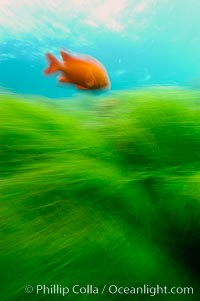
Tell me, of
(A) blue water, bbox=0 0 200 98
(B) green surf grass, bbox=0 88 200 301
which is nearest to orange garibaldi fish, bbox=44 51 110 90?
(A) blue water, bbox=0 0 200 98

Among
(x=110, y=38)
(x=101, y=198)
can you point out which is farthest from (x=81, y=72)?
(x=101, y=198)

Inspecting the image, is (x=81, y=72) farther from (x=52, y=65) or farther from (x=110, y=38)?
(x=110, y=38)

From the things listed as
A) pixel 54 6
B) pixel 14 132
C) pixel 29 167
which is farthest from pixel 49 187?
pixel 54 6

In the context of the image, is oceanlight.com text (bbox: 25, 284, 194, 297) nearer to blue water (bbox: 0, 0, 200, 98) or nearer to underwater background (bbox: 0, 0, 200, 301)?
underwater background (bbox: 0, 0, 200, 301)

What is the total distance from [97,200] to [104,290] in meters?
0.24

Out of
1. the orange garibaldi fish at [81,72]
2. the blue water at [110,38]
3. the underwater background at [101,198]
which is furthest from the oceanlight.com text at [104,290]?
the blue water at [110,38]

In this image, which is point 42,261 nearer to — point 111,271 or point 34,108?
point 111,271

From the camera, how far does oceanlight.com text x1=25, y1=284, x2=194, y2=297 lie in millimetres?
882

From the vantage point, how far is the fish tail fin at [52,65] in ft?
4.17

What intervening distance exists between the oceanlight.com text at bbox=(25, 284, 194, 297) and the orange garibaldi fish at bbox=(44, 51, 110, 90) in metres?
0.68

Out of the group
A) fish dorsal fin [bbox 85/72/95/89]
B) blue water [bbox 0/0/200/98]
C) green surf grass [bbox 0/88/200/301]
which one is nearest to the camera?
green surf grass [bbox 0/88/200/301]

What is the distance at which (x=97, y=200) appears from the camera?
35.0 inches

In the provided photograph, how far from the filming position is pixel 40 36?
147 cm

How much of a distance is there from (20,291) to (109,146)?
18.0 inches
